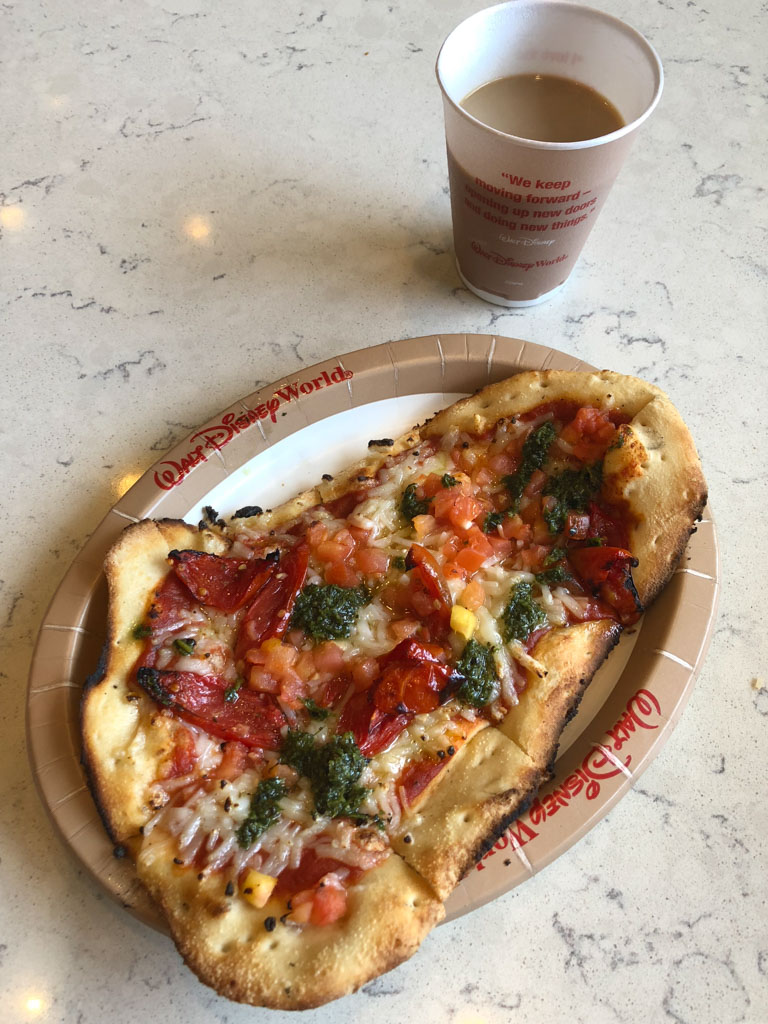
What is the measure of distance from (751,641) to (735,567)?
8.7 inches

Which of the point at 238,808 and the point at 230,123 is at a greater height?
the point at 230,123

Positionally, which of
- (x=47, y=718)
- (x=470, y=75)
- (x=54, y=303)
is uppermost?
(x=470, y=75)

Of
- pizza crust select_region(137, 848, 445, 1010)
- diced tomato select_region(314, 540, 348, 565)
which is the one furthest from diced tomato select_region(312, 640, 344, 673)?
pizza crust select_region(137, 848, 445, 1010)

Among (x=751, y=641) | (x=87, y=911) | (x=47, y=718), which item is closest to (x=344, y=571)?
(x=47, y=718)

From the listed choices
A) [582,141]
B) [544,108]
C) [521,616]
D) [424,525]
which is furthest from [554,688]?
[544,108]

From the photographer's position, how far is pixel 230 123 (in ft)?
9.71

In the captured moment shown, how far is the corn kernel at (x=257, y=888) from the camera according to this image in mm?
1532

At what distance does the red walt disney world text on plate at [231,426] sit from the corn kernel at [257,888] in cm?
99

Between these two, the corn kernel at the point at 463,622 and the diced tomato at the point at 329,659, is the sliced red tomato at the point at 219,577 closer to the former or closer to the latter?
the diced tomato at the point at 329,659

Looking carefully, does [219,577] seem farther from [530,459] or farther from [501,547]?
[530,459]

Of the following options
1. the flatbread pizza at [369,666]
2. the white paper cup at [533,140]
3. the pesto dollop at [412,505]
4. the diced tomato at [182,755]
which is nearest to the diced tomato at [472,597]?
the flatbread pizza at [369,666]

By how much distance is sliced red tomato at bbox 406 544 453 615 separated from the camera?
181 cm

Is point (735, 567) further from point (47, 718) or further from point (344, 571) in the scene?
point (47, 718)

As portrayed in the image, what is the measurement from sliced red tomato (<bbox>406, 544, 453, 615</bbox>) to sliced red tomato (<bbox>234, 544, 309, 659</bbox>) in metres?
0.27
